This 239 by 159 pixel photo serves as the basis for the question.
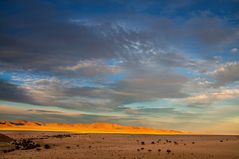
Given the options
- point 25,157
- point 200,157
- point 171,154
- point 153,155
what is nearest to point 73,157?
point 25,157

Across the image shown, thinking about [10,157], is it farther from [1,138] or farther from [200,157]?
[1,138]

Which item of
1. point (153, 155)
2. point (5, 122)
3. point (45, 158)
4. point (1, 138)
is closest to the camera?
point (45, 158)

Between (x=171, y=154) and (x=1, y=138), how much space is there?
88.4 feet

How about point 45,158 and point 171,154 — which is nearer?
point 45,158

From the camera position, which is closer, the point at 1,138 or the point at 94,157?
the point at 94,157

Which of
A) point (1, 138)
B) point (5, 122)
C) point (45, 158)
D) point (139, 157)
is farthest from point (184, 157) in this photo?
point (5, 122)

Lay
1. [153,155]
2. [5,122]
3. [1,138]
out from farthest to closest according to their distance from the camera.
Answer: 1. [5,122]
2. [1,138]
3. [153,155]

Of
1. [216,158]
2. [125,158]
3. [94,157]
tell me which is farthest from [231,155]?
[94,157]

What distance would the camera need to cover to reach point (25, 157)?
25594mm

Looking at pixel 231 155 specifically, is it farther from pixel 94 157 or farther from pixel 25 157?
pixel 25 157

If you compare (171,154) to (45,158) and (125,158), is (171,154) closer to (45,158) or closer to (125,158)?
(125,158)

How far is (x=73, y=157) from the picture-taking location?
2533 centimetres

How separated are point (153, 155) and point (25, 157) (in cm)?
1069

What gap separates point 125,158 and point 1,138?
25645 mm
